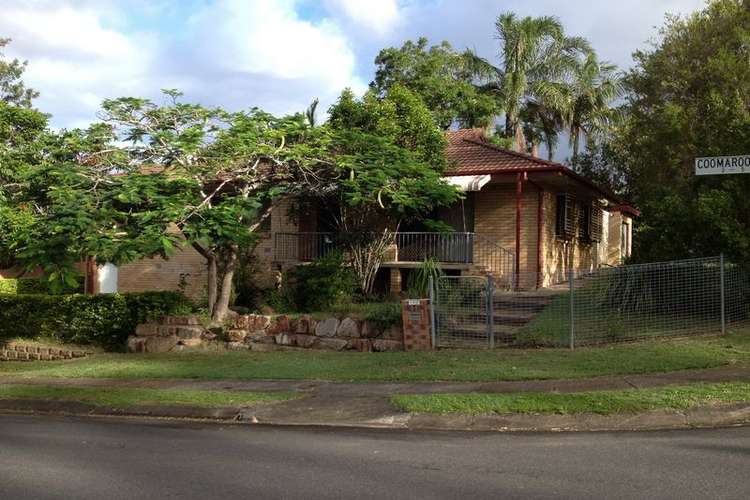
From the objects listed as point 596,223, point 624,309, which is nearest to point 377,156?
point 624,309

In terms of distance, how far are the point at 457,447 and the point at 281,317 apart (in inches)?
314

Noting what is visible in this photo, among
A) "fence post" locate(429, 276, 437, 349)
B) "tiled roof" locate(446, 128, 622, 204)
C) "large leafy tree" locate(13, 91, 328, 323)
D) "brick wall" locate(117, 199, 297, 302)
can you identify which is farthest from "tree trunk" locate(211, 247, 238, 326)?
"tiled roof" locate(446, 128, 622, 204)

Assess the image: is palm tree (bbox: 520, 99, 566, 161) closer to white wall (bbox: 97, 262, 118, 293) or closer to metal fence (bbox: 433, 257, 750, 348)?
metal fence (bbox: 433, 257, 750, 348)

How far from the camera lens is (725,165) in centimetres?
929

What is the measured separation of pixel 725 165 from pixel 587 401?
3.55m

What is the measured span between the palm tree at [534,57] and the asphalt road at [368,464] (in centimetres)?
2188

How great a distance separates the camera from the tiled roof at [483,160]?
1691 cm

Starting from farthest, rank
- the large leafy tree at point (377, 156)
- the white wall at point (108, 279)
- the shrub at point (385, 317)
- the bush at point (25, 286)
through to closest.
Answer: the bush at point (25, 286) → the white wall at point (108, 279) → the large leafy tree at point (377, 156) → the shrub at point (385, 317)

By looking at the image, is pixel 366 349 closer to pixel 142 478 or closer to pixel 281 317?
pixel 281 317

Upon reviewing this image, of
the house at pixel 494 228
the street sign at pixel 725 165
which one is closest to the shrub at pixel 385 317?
the house at pixel 494 228

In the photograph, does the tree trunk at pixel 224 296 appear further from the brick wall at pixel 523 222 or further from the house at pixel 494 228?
the brick wall at pixel 523 222

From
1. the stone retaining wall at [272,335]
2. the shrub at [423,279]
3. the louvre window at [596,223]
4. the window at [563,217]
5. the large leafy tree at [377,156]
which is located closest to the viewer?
the stone retaining wall at [272,335]

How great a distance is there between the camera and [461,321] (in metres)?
13.1

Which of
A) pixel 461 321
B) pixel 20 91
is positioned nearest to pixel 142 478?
pixel 461 321
